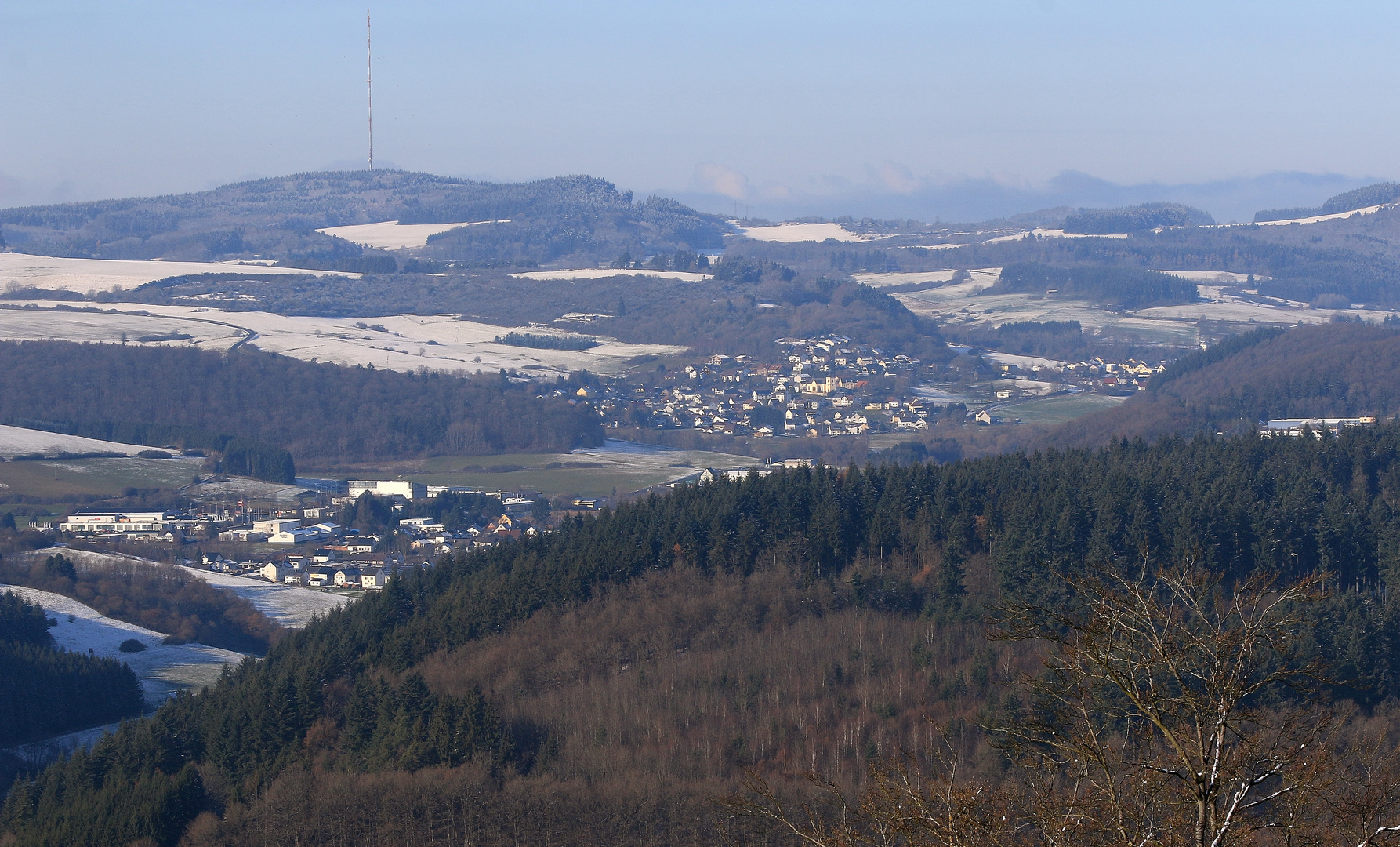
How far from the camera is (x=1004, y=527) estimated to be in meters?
42.9

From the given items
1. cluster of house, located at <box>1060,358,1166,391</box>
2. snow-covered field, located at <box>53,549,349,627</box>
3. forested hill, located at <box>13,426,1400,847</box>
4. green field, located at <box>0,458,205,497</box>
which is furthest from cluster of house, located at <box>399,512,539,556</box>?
cluster of house, located at <box>1060,358,1166,391</box>

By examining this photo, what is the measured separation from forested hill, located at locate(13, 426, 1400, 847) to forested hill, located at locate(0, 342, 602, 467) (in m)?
52.5

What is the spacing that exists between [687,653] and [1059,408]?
265 feet

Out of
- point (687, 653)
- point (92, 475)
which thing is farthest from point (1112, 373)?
point (687, 653)

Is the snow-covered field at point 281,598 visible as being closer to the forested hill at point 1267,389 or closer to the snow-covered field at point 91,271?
the forested hill at point 1267,389

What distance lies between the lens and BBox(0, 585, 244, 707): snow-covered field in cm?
4441

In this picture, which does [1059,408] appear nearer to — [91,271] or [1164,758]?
[1164,758]

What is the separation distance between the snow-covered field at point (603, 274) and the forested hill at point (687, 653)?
121m

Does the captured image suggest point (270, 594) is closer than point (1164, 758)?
No

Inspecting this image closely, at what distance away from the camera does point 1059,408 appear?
113188 millimetres

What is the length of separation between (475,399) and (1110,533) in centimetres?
7099

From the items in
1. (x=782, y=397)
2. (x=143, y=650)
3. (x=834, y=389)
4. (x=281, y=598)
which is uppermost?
(x=834, y=389)

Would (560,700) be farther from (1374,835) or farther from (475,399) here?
(475,399)

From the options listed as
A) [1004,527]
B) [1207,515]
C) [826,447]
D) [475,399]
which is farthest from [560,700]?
[475,399]
